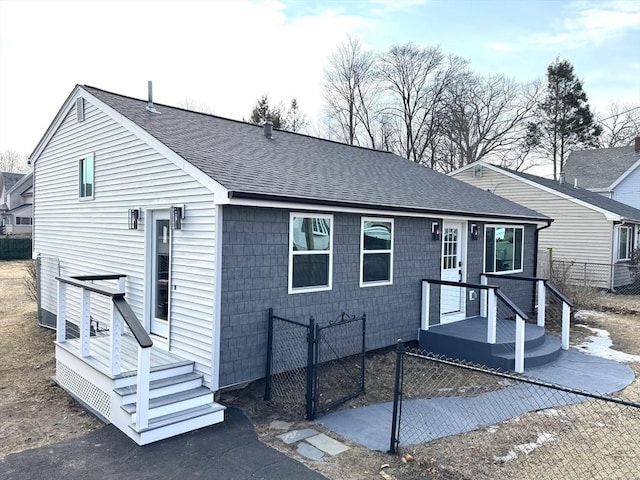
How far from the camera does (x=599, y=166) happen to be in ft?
88.7

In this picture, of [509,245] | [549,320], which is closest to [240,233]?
[509,245]

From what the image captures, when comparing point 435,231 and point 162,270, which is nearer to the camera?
point 162,270

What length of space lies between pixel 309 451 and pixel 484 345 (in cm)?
419

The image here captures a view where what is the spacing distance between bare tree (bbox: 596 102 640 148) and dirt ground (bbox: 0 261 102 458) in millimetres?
39899

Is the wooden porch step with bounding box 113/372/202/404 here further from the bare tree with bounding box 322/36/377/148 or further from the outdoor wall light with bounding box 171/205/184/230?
the bare tree with bounding box 322/36/377/148

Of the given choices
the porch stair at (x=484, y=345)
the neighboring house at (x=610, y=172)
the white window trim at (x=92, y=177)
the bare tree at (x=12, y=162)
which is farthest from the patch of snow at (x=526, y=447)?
the bare tree at (x=12, y=162)

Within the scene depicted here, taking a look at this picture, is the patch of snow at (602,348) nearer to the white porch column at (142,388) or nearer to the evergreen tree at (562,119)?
the white porch column at (142,388)

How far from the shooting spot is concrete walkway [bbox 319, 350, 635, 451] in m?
5.18

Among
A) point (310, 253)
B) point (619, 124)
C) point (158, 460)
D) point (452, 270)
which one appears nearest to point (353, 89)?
point (619, 124)

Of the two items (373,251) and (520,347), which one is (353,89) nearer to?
(373,251)

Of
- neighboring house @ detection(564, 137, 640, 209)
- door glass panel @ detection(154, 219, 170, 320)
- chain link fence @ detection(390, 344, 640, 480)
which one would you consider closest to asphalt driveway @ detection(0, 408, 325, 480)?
chain link fence @ detection(390, 344, 640, 480)

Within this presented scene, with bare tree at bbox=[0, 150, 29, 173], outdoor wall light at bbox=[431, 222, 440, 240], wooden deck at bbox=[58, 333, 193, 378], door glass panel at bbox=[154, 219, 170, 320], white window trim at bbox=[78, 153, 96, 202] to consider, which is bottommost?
wooden deck at bbox=[58, 333, 193, 378]

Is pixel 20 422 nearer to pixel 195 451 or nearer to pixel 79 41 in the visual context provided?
pixel 195 451

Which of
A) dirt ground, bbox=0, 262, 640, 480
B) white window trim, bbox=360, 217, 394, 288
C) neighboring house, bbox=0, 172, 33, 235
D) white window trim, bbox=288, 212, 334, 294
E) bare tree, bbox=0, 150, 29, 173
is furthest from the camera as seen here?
bare tree, bbox=0, 150, 29, 173
